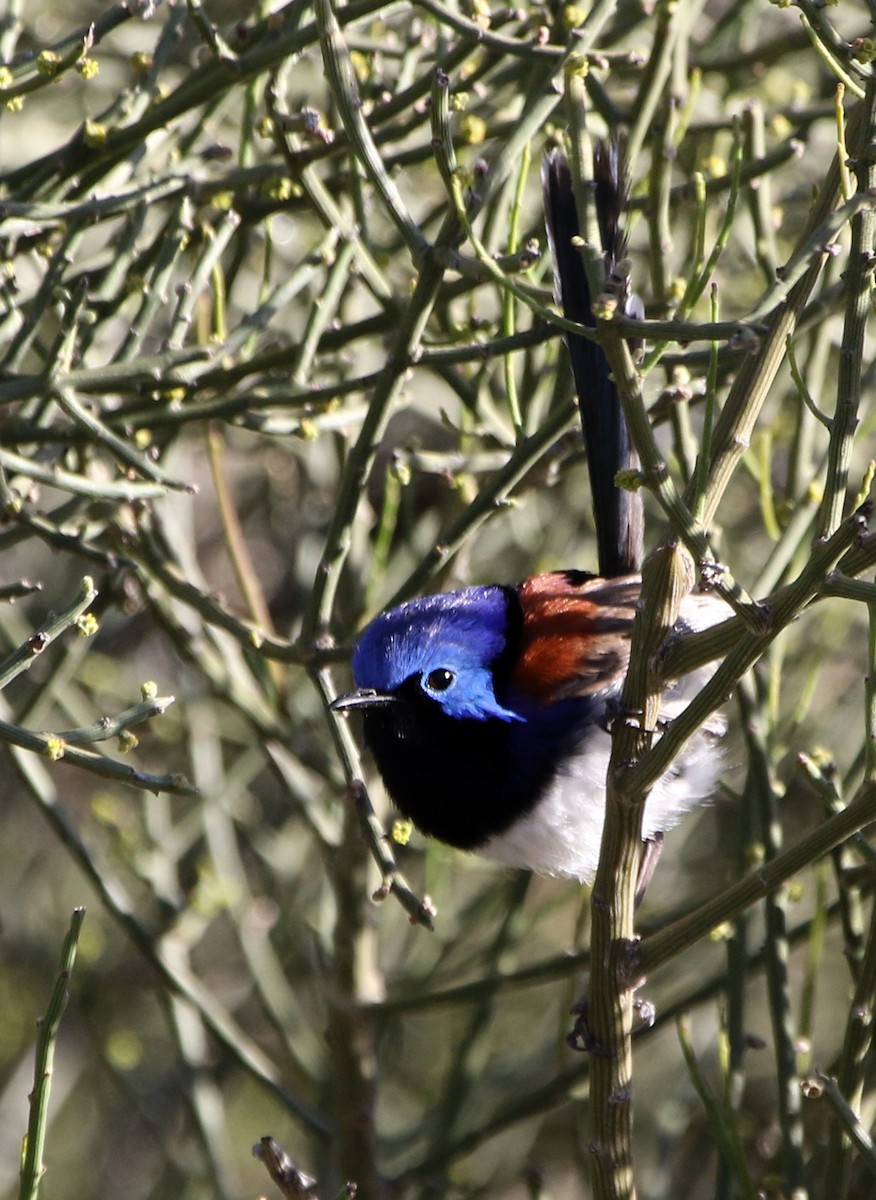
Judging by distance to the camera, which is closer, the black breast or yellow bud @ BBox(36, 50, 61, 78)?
yellow bud @ BBox(36, 50, 61, 78)

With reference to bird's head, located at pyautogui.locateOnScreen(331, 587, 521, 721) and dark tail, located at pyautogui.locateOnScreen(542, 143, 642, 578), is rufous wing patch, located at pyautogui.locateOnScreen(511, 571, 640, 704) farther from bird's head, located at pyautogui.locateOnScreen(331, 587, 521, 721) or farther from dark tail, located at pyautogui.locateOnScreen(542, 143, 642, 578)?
dark tail, located at pyautogui.locateOnScreen(542, 143, 642, 578)

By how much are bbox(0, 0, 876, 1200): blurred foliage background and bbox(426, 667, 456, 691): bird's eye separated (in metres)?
0.26

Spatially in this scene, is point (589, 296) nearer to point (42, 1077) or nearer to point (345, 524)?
point (345, 524)

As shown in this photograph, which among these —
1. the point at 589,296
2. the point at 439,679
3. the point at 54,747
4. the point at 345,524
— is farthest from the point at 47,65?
the point at 439,679

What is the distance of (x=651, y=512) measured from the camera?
4.34 m

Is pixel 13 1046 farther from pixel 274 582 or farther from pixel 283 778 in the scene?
pixel 283 778

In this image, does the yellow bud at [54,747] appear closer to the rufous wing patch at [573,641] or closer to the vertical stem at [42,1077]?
the vertical stem at [42,1077]

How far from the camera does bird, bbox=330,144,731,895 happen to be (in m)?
3.02

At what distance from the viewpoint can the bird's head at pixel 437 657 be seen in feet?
9.87

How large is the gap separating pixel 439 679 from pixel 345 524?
0.52m

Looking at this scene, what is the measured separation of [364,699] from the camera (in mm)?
A: 2982

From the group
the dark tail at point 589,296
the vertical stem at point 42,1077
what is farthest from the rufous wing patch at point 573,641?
the vertical stem at point 42,1077

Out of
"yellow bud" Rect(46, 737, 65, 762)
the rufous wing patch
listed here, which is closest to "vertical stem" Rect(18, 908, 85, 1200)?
"yellow bud" Rect(46, 737, 65, 762)

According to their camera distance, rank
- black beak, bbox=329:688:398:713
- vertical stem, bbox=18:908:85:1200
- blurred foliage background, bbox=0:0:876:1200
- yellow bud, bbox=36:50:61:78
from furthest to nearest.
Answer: black beak, bbox=329:688:398:713 < blurred foliage background, bbox=0:0:876:1200 < yellow bud, bbox=36:50:61:78 < vertical stem, bbox=18:908:85:1200
